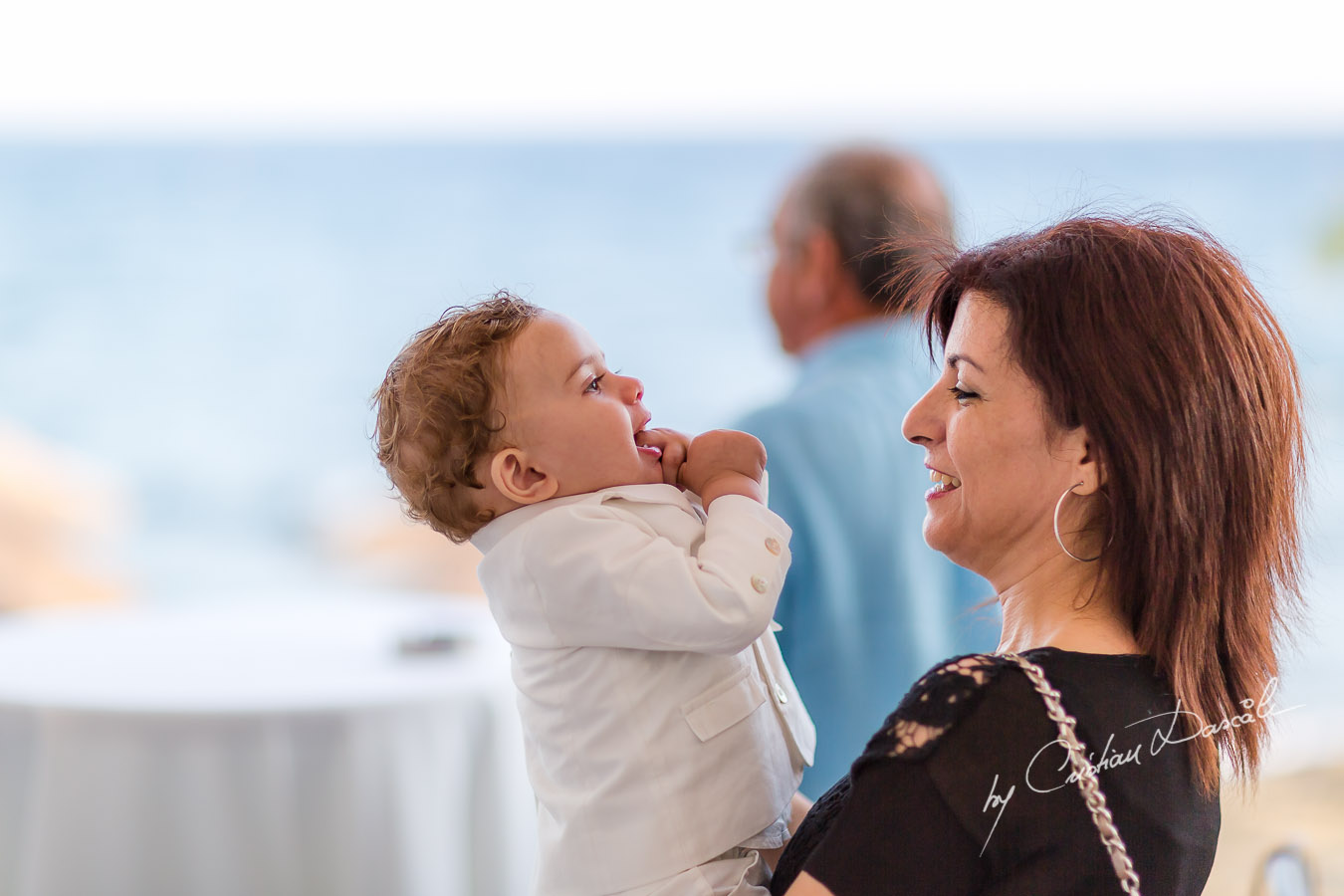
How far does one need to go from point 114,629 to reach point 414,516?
153 cm

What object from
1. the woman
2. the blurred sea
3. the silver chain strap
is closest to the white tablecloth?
the woman

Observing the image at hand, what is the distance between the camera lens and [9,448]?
33.8 ft

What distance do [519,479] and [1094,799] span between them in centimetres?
58

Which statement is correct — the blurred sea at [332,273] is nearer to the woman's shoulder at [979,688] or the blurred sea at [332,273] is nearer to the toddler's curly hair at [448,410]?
the toddler's curly hair at [448,410]

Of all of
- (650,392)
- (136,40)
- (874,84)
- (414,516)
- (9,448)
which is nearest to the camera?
(414,516)

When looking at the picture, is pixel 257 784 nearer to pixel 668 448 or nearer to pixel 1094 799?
pixel 668 448

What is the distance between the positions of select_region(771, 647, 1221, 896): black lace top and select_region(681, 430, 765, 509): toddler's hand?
285mm

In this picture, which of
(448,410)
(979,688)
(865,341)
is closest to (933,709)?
(979,688)

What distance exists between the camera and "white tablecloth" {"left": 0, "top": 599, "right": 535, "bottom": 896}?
1816 mm

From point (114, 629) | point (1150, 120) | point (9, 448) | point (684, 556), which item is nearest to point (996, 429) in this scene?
point (684, 556)

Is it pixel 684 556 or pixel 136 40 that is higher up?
pixel 136 40

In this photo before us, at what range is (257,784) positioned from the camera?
183 cm

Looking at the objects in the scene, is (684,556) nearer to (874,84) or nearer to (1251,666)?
(1251,666)

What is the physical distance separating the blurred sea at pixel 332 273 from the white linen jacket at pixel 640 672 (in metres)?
12.8
